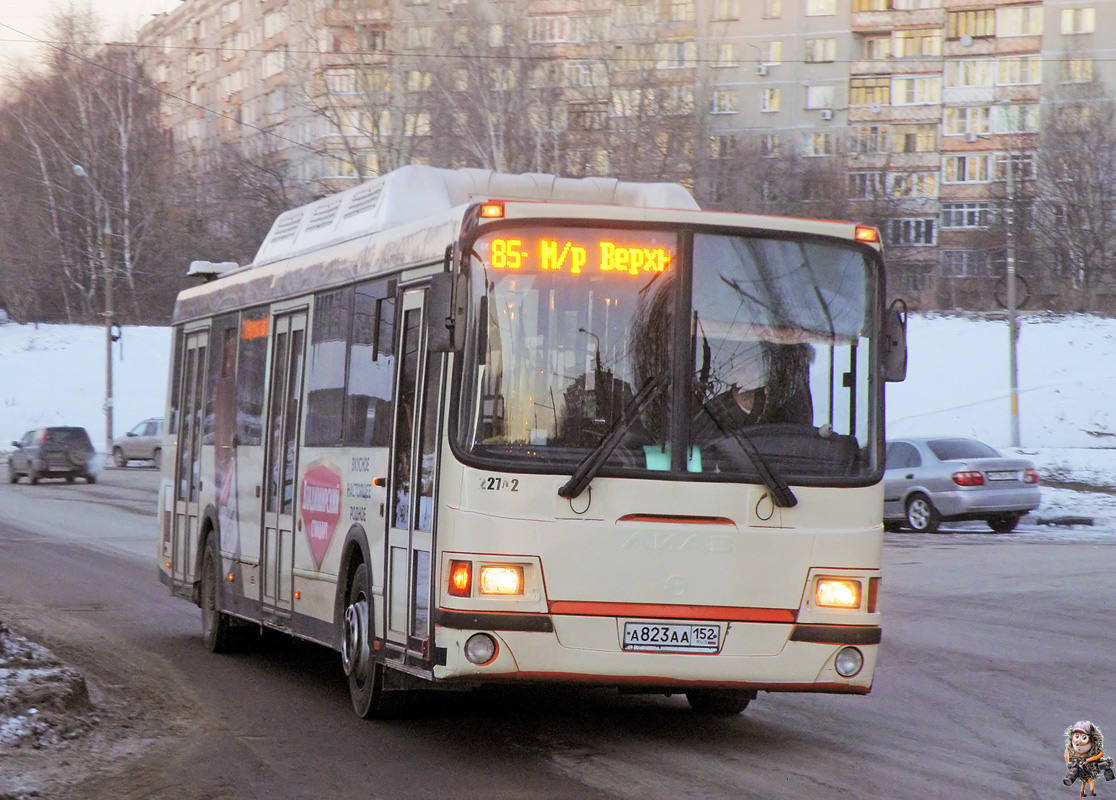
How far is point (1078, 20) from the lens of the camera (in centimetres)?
8919

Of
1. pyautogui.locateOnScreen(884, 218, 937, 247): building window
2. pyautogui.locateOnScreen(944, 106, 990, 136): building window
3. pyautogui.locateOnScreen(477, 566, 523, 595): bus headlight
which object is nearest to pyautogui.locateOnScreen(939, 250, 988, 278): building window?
pyautogui.locateOnScreen(884, 218, 937, 247): building window

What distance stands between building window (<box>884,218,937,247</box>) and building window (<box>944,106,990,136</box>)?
17.0 ft

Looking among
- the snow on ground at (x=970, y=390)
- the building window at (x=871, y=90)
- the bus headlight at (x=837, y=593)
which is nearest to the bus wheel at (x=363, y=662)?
the bus headlight at (x=837, y=593)

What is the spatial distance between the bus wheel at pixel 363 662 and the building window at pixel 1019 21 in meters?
87.8

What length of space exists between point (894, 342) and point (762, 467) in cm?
94

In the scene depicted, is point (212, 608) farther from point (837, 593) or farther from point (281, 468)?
point (837, 593)

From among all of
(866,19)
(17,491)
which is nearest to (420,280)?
(17,491)

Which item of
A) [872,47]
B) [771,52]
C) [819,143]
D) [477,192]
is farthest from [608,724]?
[872,47]

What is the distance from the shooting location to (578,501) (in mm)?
7703

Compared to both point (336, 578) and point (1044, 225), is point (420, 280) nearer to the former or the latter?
point (336, 578)

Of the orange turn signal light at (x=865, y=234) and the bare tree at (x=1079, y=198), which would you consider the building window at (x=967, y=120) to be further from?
the orange turn signal light at (x=865, y=234)

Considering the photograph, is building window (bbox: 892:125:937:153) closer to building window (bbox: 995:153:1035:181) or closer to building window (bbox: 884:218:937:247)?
building window (bbox: 884:218:937:247)

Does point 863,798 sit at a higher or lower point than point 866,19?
lower

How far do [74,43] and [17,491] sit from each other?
3734 centimetres
